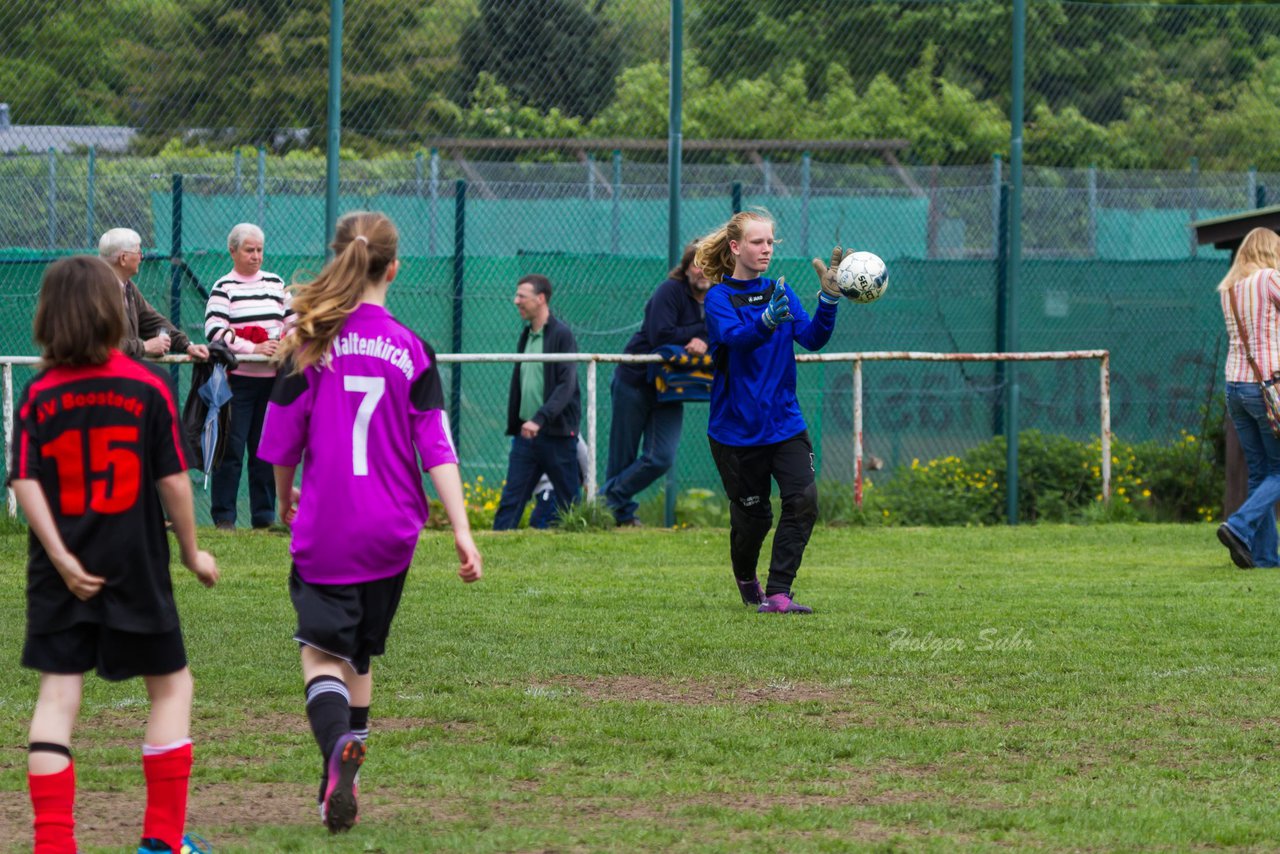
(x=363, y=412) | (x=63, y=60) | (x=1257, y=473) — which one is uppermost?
(x=63, y=60)

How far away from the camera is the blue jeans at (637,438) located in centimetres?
1225

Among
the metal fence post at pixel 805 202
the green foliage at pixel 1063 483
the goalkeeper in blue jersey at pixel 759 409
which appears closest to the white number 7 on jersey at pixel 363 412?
the goalkeeper in blue jersey at pixel 759 409

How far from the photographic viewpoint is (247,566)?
10031mm

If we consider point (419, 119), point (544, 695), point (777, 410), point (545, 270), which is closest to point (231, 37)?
point (419, 119)

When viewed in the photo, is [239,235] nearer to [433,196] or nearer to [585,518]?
[585,518]

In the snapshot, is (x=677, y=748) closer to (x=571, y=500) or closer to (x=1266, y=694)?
(x=1266, y=694)

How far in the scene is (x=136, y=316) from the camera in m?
10.2

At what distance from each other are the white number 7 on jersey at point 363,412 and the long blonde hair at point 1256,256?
6943mm

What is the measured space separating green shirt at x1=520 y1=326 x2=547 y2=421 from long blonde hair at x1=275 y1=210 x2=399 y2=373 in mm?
7341

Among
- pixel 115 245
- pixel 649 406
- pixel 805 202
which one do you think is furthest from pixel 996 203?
pixel 115 245

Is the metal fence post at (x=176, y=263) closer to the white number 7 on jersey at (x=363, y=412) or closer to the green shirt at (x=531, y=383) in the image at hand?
the green shirt at (x=531, y=383)

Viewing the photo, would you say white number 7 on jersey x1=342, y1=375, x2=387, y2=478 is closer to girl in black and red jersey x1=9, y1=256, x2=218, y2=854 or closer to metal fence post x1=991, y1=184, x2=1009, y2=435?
girl in black and red jersey x1=9, y1=256, x2=218, y2=854

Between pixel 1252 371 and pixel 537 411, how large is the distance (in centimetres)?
467

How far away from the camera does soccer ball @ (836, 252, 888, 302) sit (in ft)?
26.9
